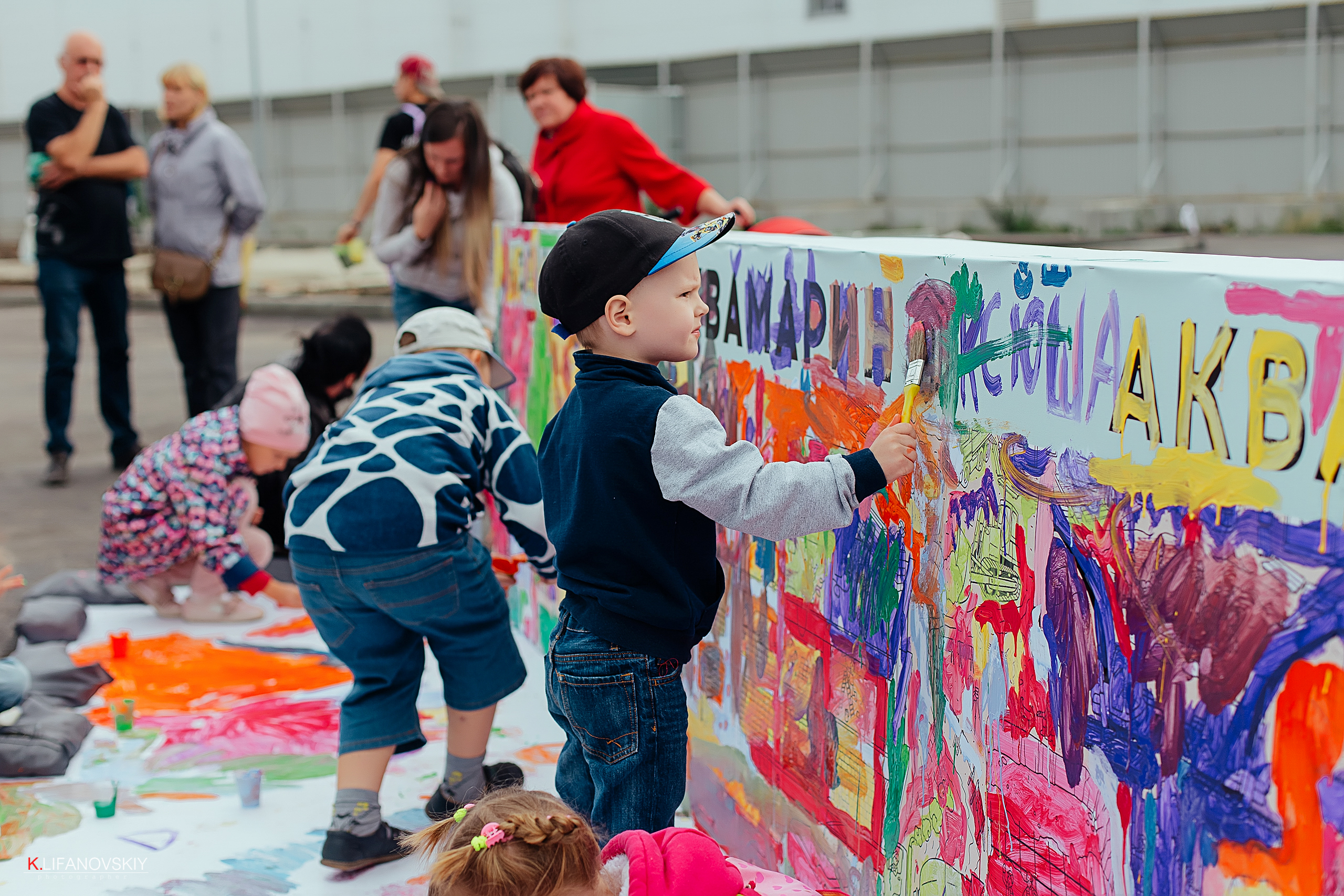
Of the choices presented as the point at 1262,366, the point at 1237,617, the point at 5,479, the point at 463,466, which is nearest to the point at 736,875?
the point at 1237,617

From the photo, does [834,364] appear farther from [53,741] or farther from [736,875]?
[53,741]

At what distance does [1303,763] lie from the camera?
4.33 ft

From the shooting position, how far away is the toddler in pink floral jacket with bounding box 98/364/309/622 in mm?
4168

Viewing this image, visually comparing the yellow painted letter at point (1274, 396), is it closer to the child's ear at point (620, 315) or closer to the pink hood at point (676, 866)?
the pink hood at point (676, 866)

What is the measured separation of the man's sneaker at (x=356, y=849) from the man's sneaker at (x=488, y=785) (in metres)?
0.17

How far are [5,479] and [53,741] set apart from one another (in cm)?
392

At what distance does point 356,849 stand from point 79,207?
473 centimetres

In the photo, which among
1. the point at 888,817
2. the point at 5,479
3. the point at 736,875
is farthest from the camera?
the point at 5,479

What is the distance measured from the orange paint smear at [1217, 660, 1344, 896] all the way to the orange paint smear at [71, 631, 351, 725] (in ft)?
9.83

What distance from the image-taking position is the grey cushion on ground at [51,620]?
166 inches

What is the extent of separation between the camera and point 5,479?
6.75 meters

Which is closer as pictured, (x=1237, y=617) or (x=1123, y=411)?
(x=1237, y=617)

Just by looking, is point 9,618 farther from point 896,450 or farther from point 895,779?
point 896,450

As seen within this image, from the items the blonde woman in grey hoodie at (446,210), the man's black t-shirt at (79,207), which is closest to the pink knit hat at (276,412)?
the blonde woman in grey hoodie at (446,210)
